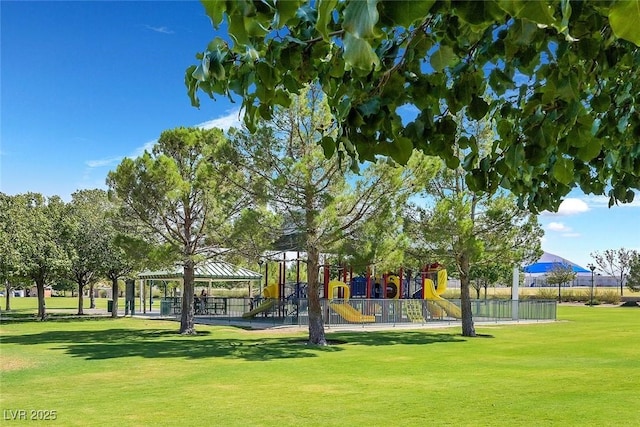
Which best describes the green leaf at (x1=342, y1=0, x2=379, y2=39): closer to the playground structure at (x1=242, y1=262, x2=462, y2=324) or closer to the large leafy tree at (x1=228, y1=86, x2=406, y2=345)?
the large leafy tree at (x1=228, y1=86, x2=406, y2=345)

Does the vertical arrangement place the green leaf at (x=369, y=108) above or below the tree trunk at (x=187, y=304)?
above

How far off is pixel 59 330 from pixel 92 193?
21.4m

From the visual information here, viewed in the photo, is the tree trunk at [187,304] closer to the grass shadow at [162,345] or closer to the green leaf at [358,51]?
the grass shadow at [162,345]

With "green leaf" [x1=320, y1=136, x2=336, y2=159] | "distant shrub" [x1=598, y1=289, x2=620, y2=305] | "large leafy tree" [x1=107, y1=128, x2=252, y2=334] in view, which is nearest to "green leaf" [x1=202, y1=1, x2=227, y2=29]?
"green leaf" [x1=320, y1=136, x2=336, y2=159]

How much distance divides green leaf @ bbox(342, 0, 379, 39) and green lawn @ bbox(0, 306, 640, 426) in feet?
24.3

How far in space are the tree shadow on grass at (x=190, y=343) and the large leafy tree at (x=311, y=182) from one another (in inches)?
126

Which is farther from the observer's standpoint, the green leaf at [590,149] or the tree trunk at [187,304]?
the tree trunk at [187,304]

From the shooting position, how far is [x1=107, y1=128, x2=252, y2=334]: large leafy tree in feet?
66.0

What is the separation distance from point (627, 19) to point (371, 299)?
25299 mm

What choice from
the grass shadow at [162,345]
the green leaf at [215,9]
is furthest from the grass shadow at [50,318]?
the green leaf at [215,9]

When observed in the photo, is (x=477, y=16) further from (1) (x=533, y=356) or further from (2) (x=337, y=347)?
(2) (x=337, y=347)

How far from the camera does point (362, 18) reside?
3.65 feet

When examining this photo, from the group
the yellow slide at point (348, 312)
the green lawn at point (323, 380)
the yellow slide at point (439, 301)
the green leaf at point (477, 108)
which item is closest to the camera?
the green leaf at point (477, 108)

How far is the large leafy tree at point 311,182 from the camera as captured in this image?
16891mm
